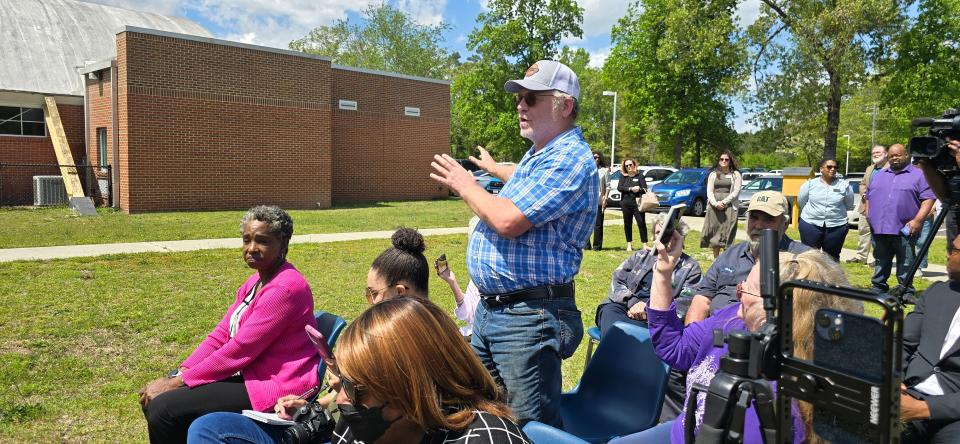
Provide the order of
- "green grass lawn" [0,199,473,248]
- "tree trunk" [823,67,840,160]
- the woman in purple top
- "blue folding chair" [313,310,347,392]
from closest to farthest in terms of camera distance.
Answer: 1. the woman in purple top
2. "blue folding chair" [313,310,347,392]
3. "green grass lawn" [0,199,473,248]
4. "tree trunk" [823,67,840,160]

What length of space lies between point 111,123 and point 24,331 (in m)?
14.0

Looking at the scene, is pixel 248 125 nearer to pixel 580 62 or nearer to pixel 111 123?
pixel 111 123

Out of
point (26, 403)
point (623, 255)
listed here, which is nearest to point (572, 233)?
point (26, 403)

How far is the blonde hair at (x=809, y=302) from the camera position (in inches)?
64.5

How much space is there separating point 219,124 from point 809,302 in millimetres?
18855

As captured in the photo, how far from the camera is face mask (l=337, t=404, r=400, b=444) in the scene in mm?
1715

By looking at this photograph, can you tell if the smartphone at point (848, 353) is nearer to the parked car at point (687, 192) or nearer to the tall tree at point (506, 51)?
the parked car at point (687, 192)

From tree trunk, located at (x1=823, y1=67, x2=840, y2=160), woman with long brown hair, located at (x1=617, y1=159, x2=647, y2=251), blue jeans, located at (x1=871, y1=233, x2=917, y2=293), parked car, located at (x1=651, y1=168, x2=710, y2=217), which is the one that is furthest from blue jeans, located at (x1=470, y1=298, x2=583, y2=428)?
tree trunk, located at (x1=823, y1=67, x2=840, y2=160)

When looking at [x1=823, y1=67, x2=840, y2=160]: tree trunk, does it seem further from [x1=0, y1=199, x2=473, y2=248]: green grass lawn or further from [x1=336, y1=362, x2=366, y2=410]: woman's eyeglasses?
[x1=336, y1=362, x2=366, y2=410]: woman's eyeglasses

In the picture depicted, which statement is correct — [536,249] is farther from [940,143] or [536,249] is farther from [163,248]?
[163,248]

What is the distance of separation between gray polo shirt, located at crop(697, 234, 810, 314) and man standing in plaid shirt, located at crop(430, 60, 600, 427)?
85.7 inches

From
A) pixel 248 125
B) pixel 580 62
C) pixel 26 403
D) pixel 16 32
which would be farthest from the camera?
pixel 580 62

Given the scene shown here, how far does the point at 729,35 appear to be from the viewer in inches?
975

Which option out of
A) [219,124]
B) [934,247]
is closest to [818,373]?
[934,247]
